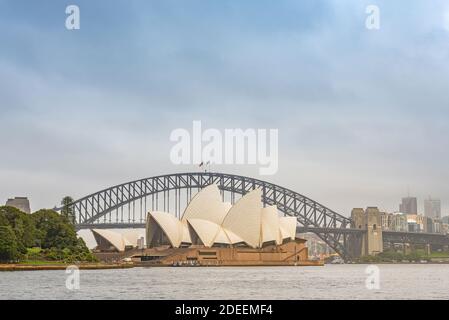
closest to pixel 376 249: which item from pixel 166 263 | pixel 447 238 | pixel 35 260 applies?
pixel 447 238

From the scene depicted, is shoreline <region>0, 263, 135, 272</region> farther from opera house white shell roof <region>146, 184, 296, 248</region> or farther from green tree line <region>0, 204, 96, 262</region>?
opera house white shell roof <region>146, 184, 296, 248</region>

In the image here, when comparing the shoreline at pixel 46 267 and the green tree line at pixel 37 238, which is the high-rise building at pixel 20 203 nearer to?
the green tree line at pixel 37 238

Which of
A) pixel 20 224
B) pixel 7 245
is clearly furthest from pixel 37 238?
pixel 7 245

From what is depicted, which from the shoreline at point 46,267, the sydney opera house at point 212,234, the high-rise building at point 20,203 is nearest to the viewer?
the shoreline at point 46,267

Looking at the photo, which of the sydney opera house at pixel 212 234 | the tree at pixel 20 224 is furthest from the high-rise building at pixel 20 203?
the tree at pixel 20 224

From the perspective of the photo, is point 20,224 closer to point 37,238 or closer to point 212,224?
point 37,238
